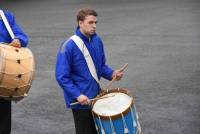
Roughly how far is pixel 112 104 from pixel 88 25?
805mm

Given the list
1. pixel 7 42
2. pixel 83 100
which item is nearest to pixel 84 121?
pixel 83 100

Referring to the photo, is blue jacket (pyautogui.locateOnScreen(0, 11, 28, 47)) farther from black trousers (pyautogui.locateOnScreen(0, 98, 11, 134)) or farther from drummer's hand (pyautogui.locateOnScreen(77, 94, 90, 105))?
drummer's hand (pyautogui.locateOnScreen(77, 94, 90, 105))

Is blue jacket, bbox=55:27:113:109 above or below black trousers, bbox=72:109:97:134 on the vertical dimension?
above

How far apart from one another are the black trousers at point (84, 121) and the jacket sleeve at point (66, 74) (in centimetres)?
23

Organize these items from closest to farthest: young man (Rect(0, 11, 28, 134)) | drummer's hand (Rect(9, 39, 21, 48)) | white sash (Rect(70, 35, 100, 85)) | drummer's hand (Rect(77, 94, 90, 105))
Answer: drummer's hand (Rect(77, 94, 90, 105))
white sash (Rect(70, 35, 100, 85))
drummer's hand (Rect(9, 39, 21, 48))
young man (Rect(0, 11, 28, 134))

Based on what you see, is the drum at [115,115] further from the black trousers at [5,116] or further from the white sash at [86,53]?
the black trousers at [5,116]

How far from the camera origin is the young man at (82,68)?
4.98m

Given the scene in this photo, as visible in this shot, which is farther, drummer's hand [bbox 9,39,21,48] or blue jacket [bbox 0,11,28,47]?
blue jacket [bbox 0,11,28,47]

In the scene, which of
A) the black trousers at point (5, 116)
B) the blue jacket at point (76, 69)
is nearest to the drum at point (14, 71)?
the black trousers at point (5, 116)

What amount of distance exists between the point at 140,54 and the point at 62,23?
5963 mm

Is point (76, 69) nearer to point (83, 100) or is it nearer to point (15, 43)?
point (83, 100)

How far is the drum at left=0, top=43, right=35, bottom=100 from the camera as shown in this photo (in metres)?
5.11

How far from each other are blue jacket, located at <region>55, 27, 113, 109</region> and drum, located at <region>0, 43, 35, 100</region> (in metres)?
0.43

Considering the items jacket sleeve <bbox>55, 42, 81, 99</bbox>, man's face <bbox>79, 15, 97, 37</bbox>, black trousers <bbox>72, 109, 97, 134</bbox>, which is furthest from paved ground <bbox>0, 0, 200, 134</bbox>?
man's face <bbox>79, 15, 97, 37</bbox>
